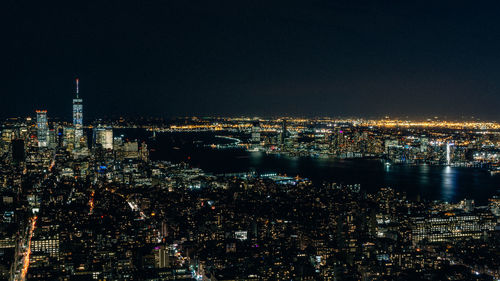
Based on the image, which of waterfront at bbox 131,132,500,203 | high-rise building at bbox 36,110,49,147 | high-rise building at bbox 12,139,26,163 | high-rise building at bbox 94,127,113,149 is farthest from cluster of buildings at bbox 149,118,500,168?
high-rise building at bbox 12,139,26,163

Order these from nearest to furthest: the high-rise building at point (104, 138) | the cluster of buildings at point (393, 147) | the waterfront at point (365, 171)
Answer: the waterfront at point (365, 171) → the cluster of buildings at point (393, 147) → the high-rise building at point (104, 138)

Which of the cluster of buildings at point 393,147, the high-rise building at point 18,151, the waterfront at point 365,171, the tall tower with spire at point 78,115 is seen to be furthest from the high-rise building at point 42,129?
the cluster of buildings at point 393,147

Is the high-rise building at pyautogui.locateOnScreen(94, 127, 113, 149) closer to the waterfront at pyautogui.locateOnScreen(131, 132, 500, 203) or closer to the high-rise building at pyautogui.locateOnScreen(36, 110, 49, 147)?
the high-rise building at pyautogui.locateOnScreen(36, 110, 49, 147)

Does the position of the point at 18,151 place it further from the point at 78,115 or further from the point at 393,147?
the point at 393,147

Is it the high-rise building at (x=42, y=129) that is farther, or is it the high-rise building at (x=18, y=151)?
the high-rise building at (x=42, y=129)

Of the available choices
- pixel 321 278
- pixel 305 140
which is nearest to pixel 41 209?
pixel 321 278

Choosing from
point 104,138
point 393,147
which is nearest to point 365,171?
point 393,147

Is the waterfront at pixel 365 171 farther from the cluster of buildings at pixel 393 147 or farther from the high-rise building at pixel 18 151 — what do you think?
the high-rise building at pixel 18 151

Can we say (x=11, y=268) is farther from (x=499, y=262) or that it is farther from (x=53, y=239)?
(x=499, y=262)
